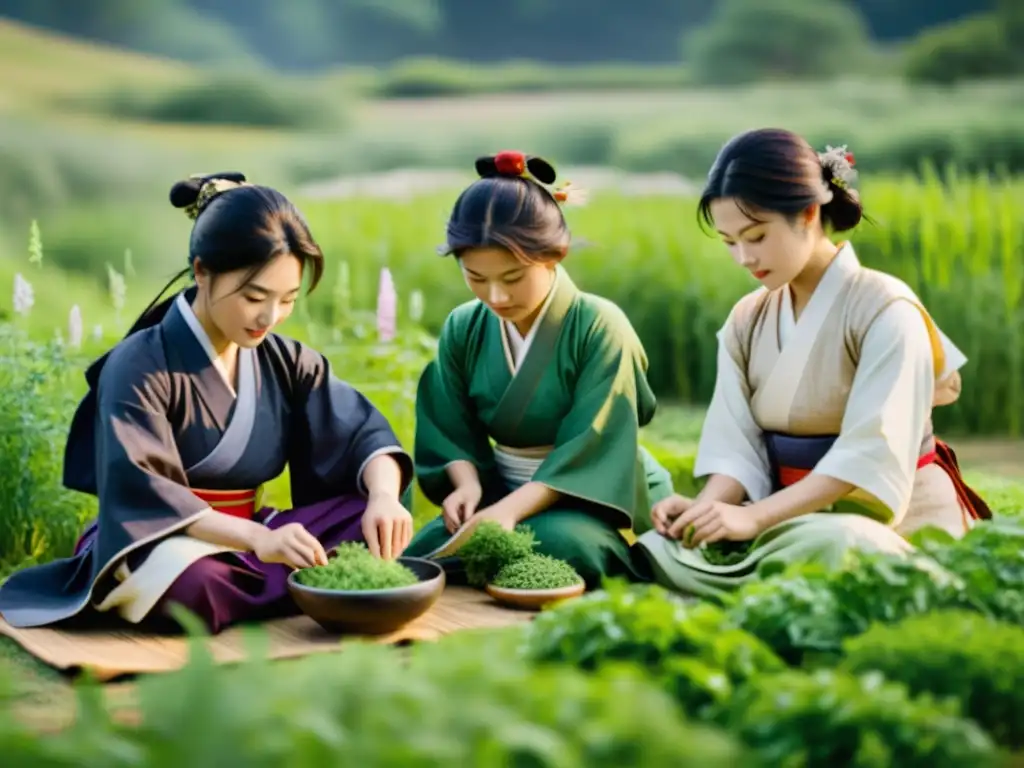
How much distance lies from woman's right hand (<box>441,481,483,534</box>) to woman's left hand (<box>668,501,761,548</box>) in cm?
67

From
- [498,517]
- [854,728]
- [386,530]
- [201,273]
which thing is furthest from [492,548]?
[854,728]

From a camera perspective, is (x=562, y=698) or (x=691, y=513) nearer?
(x=562, y=698)

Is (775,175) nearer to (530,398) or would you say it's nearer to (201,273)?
(530,398)

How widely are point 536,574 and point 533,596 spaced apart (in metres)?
0.08

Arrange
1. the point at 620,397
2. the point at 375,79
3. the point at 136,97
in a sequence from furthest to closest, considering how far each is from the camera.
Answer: the point at 375,79 < the point at 136,97 < the point at 620,397

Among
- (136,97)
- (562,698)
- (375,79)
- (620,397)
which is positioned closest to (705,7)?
(375,79)

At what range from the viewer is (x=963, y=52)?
14844 millimetres

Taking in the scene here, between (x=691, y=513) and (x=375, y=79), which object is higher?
(x=375, y=79)

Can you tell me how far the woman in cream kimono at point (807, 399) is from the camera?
14.2ft

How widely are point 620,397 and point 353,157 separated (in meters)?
9.20

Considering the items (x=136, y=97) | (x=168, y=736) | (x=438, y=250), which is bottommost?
(x=168, y=736)

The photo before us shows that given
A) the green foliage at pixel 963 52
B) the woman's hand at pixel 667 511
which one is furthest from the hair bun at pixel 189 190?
the green foliage at pixel 963 52

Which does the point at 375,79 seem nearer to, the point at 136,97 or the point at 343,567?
the point at 136,97

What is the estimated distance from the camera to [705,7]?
14.7 meters
